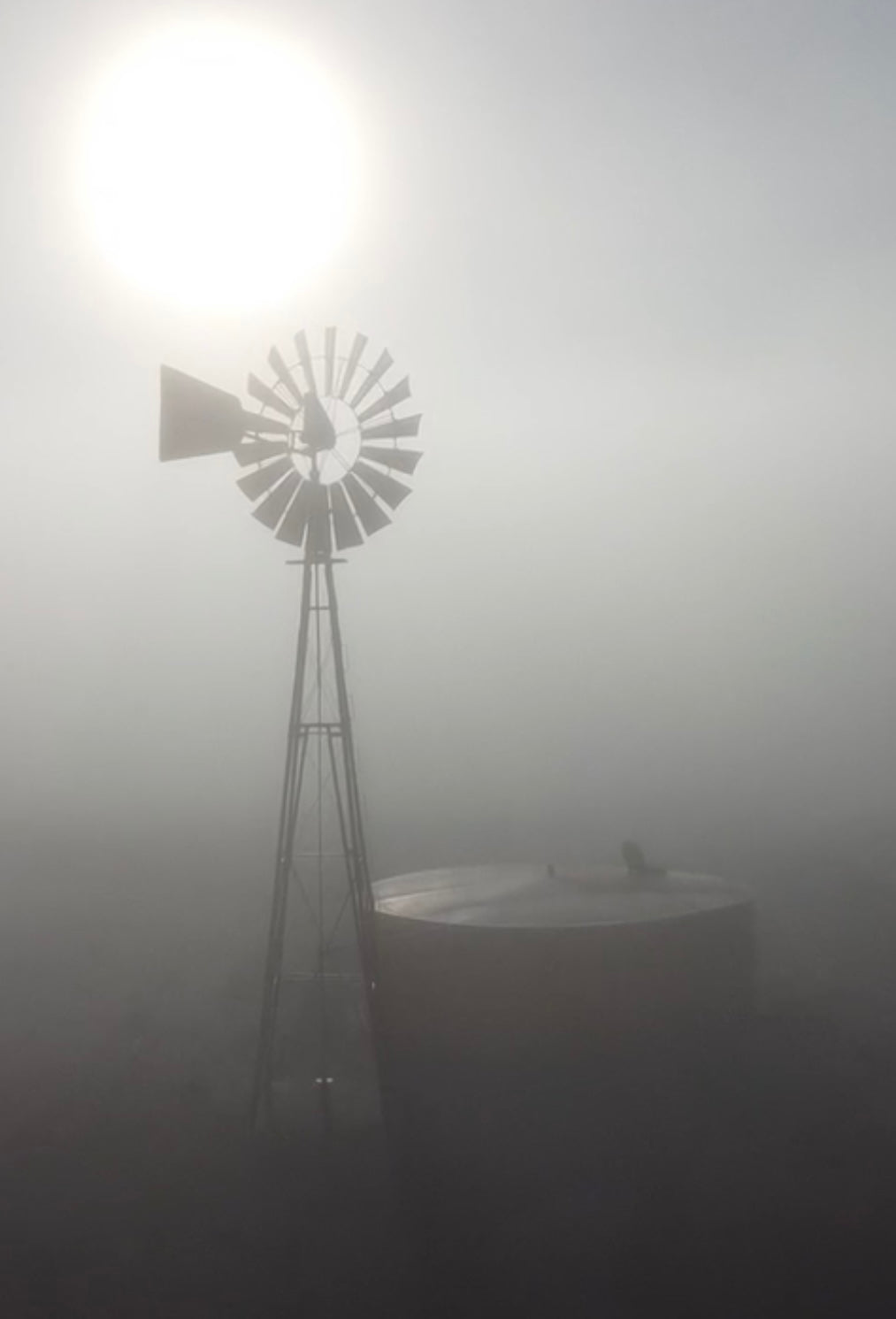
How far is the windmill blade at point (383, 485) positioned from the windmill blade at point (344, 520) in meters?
0.33

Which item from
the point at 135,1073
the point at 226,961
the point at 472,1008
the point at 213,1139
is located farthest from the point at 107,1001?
the point at 472,1008

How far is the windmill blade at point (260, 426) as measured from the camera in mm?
14852

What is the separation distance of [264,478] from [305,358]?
1496mm

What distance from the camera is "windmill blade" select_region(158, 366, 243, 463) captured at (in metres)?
14.5

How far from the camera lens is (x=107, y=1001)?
22.7m

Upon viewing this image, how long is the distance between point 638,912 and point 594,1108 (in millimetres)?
2477

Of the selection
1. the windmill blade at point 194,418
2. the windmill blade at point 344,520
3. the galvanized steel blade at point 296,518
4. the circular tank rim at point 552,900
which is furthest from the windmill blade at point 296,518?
the circular tank rim at point 552,900

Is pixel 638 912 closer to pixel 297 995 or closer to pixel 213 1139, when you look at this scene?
pixel 213 1139

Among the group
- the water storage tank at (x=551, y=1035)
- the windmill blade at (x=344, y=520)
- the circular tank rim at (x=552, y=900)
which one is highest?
the windmill blade at (x=344, y=520)

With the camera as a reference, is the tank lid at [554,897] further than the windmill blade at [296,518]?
Yes

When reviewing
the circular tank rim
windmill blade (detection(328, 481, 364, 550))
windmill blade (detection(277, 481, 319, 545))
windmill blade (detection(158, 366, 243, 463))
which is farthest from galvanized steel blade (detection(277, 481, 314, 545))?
the circular tank rim

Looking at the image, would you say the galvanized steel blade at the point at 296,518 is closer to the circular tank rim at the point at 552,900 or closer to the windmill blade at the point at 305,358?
the windmill blade at the point at 305,358

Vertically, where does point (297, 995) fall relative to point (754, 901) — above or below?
below

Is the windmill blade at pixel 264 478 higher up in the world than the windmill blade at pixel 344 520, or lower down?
higher up
